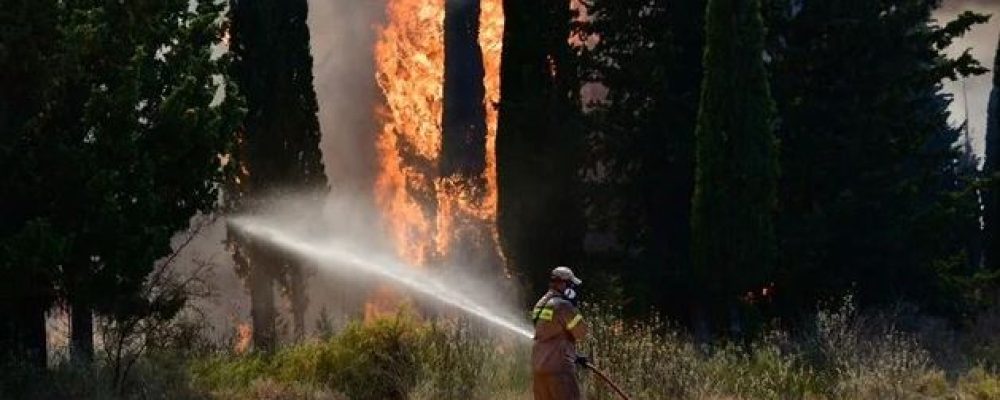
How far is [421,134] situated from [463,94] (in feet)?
11.3

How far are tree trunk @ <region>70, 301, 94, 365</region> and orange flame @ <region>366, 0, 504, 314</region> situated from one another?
49.2 feet

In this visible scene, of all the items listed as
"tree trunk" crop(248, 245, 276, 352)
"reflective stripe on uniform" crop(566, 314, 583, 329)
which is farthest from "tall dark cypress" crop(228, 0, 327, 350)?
"reflective stripe on uniform" crop(566, 314, 583, 329)

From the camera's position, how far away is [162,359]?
13.9 m

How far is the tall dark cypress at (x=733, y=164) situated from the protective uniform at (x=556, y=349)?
32.7 feet

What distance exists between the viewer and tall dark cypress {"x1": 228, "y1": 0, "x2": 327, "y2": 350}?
80.0ft

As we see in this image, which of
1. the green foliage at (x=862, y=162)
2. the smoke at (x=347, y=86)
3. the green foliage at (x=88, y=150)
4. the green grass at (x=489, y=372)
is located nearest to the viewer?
the green foliage at (x=88, y=150)

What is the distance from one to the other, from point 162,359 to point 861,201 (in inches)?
538

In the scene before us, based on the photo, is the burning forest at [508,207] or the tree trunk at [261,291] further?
the tree trunk at [261,291]

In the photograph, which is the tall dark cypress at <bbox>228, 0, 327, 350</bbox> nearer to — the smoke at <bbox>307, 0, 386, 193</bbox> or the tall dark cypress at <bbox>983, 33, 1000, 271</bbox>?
the smoke at <bbox>307, 0, 386, 193</bbox>

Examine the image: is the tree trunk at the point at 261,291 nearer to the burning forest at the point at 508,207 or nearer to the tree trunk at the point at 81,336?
the burning forest at the point at 508,207

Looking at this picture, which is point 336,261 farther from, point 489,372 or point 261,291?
point 489,372

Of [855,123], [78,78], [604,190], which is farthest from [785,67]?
[78,78]

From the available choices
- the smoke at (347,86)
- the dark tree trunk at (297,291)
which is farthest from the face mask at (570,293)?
the smoke at (347,86)

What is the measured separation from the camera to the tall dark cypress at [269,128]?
80.0ft
